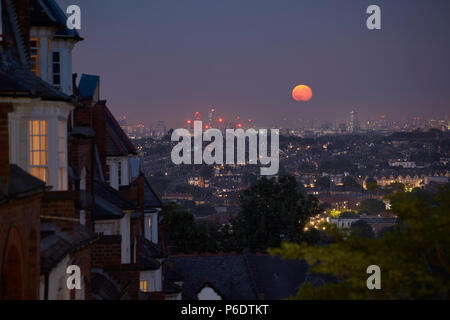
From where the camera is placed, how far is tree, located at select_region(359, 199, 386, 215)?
152 metres

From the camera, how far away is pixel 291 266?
227ft

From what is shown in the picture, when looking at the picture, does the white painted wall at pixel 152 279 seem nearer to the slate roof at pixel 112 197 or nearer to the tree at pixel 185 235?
the slate roof at pixel 112 197

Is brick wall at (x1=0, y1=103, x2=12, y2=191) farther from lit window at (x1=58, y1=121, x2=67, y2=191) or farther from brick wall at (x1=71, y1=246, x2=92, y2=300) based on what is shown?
brick wall at (x1=71, y1=246, x2=92, y2=300)

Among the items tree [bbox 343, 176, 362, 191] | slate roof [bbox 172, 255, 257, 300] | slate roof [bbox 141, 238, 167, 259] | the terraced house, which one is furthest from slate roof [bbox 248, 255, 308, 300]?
tree [bbox 343, 176, 362, 191]

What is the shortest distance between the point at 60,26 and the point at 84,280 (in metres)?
7.55

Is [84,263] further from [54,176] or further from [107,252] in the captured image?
[107,252]

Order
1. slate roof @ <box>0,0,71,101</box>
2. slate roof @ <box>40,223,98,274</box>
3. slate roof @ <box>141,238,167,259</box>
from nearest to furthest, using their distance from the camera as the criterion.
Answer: slate roof @ <box>0,0,71,101</box> → slate roof @ <box>40,223,98,274</box> → slate roof @ <box>141,238,167,259</box>

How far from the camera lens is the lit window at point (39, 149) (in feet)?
58.6

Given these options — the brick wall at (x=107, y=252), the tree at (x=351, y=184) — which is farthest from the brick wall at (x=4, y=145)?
the tree at (x=351, y=184)

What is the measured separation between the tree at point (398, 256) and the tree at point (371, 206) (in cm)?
13616

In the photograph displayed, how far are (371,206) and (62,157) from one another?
468 feet

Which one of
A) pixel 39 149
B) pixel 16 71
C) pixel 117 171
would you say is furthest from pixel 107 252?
pixel 16 71

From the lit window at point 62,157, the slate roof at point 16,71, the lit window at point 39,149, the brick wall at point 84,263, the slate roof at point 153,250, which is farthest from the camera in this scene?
the slate roof at point 153,250

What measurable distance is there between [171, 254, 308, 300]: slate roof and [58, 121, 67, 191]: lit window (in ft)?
149
